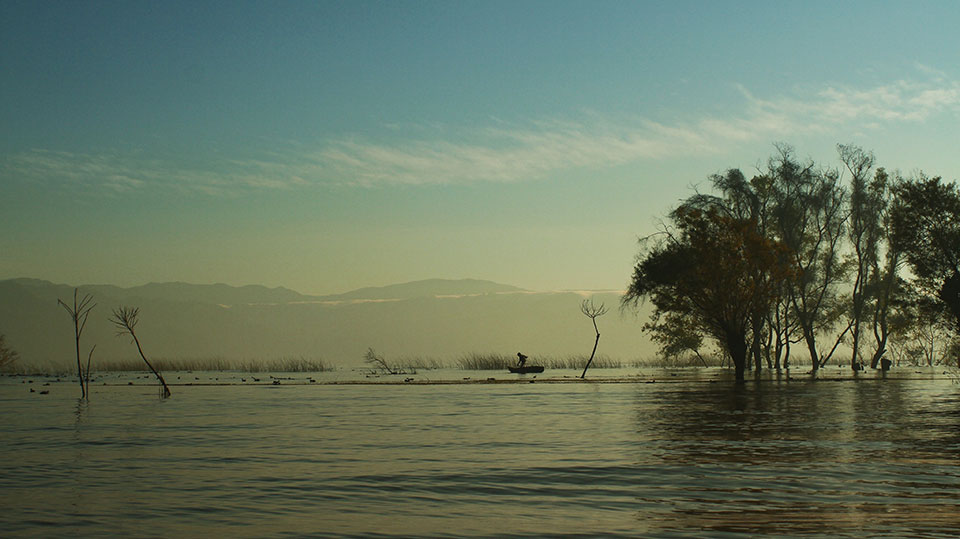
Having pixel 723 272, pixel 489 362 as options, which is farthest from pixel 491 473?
pixel 489 362

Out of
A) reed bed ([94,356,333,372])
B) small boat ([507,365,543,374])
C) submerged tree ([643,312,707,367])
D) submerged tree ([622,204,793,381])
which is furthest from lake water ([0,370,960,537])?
reed bed ([94,356,333,372])

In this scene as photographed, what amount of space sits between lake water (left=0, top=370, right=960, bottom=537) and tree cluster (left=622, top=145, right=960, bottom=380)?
24.5m

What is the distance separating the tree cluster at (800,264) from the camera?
51875 millimetres

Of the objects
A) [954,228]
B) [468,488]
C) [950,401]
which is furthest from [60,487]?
[954,228]

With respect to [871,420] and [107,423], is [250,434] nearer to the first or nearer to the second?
[107,423]

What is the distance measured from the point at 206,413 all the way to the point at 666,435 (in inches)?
671

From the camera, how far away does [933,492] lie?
1138 centimetres

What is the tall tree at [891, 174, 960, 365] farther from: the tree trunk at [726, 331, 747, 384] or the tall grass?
the tall grass

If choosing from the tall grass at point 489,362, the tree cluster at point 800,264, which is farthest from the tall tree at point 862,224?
the tall grass at point 489,362

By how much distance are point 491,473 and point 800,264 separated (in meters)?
58.4

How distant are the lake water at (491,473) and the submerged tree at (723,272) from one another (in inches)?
933

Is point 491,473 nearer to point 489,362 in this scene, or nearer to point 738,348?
point 738,348

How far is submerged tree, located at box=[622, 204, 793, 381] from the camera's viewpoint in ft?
171

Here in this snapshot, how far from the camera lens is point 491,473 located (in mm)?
14188
